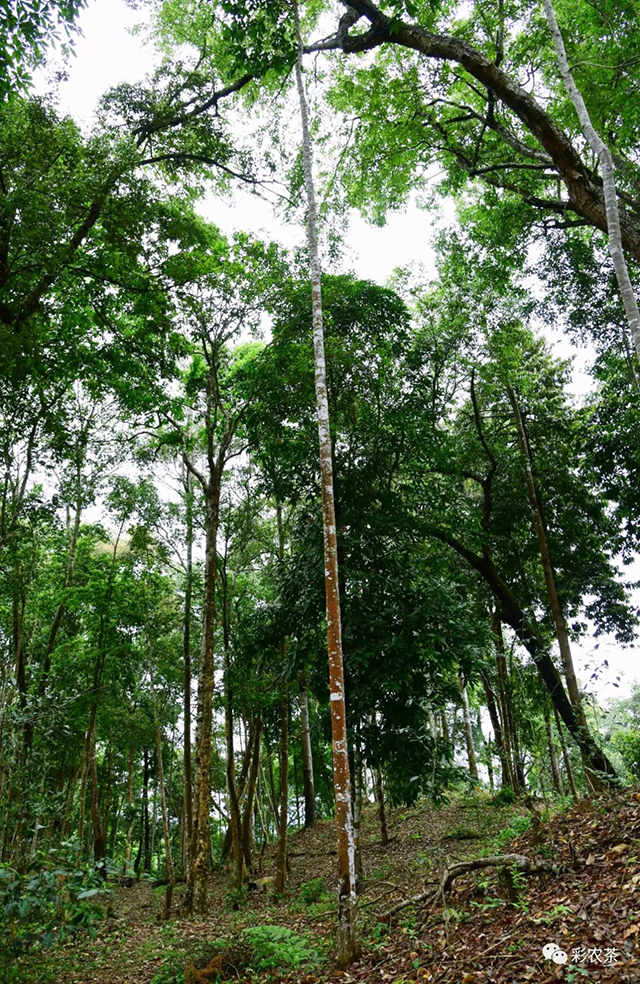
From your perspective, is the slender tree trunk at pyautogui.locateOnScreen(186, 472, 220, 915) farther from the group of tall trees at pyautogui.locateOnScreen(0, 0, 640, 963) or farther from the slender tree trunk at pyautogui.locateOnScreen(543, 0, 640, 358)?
the slender tree trunk at pyautogui.locateOnScreen(543, 0, 640, 358)

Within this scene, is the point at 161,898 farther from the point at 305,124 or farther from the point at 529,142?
the point at 529,142

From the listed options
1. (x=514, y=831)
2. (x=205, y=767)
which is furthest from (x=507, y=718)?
(x=205, y=767)

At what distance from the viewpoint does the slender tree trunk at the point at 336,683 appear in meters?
5.05

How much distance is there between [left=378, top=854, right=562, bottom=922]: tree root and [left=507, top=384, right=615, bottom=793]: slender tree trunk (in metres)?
3.74

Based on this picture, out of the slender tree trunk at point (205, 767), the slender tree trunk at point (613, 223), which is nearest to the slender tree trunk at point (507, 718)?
the slender tree trunk at point (205, 767)

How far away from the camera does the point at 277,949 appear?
5.52 metres

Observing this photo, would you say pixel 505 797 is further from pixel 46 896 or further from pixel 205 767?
pixel 46 896

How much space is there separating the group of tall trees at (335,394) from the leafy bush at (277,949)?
80 cm

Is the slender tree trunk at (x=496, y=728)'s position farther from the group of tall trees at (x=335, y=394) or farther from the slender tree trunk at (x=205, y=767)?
the slender tree trunk at (x=205, y=767)

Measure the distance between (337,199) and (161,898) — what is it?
1816 centimetres

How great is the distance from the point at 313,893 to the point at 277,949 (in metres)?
4.72

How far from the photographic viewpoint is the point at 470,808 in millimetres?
14570

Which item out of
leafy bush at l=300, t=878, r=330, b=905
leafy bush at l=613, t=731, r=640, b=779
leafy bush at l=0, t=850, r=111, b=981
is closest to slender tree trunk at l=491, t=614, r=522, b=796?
leafy bush at l=613, t=731, r=640, b=779

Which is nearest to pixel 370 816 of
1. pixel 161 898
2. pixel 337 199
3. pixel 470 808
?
pixel 470 808
